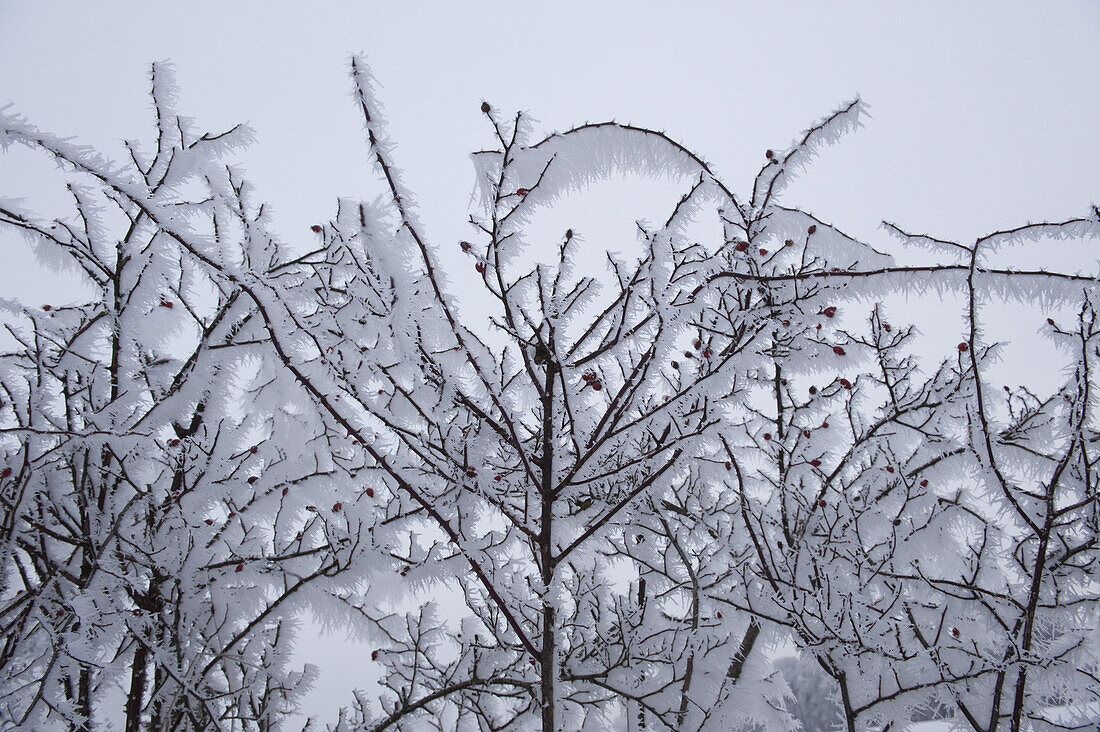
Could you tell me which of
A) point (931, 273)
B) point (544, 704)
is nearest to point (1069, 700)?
point (931, 273)

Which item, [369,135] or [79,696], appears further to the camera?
[79,696]

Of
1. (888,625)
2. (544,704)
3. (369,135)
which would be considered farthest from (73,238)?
(888,625)

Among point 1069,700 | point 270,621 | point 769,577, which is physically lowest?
point 1069,700

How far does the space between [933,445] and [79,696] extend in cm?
413

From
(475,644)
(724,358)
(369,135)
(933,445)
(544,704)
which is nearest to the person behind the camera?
(369,135)

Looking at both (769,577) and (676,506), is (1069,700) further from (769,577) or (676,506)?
(676,506)

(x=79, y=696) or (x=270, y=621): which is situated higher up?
(x=270, y=621)

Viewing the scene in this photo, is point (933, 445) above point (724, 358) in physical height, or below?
above

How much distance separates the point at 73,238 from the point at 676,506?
3.25 meters

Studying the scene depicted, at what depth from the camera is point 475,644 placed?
247 centimetres

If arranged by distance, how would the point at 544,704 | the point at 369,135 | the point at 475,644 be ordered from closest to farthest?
1. the point at 369,135
2. the point at 544,704
3. the point at 475,644

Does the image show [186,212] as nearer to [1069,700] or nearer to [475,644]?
[475,644]

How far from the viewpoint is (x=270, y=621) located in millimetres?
2539

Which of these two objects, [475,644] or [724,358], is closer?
[724,358]
